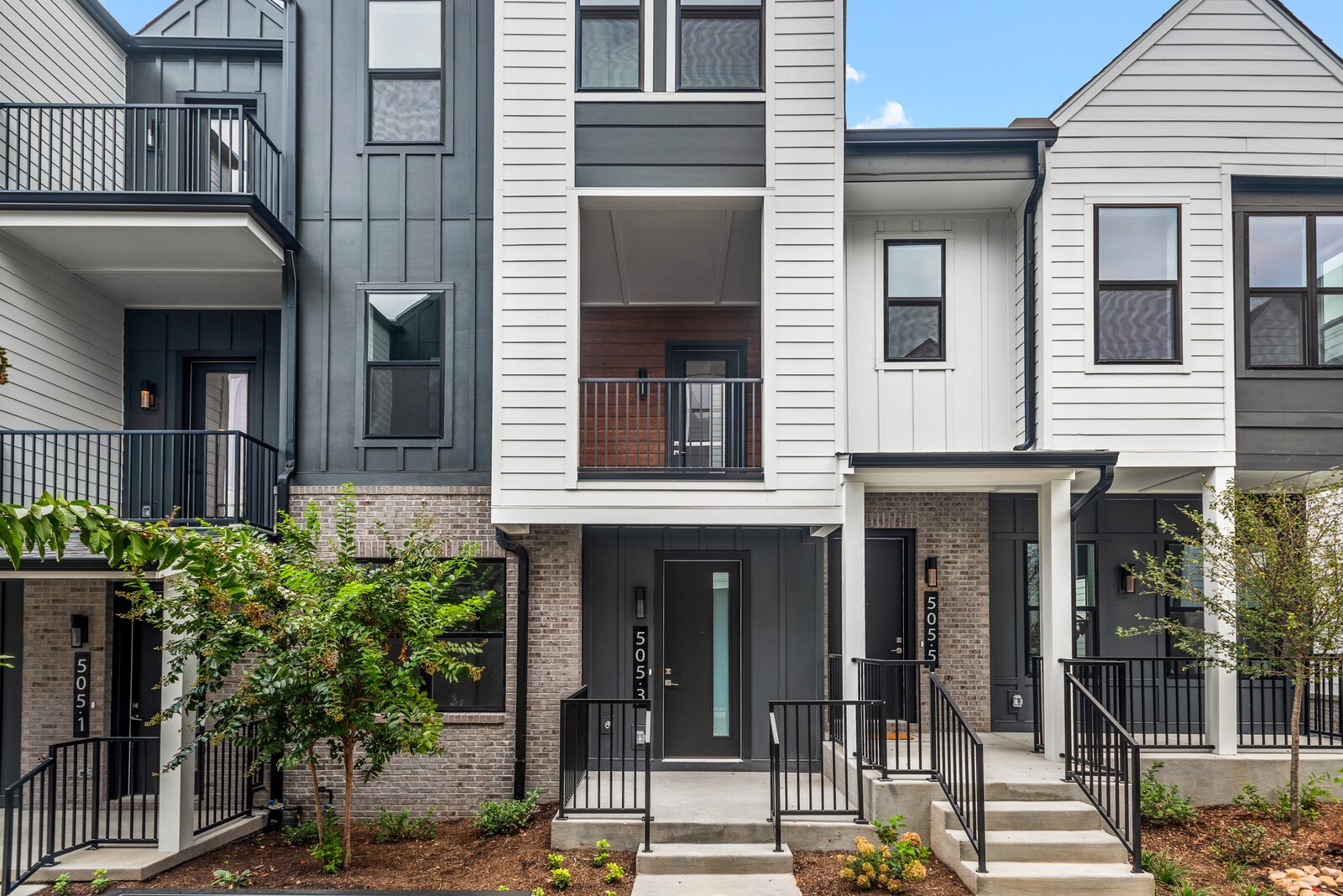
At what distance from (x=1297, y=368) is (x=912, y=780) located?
5.81 m

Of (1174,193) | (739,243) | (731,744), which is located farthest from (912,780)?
(1174,193)

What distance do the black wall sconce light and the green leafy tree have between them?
2.39 metres

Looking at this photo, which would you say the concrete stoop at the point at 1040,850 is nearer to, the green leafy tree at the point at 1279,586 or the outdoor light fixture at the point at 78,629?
the green leafy tree at the point at 1279,586

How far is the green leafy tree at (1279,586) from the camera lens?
7922 millimetres

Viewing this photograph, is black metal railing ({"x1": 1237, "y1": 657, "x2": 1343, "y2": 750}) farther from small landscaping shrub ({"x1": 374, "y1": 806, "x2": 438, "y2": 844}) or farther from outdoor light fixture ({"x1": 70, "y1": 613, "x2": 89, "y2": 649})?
outdoor light fixture ({"x1": 70, "y1": 613, "x2": 89, "y2": 649})

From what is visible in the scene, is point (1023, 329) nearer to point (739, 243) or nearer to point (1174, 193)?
point (1174, 193)

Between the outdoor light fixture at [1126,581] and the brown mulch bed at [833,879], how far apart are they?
4736 millimetres

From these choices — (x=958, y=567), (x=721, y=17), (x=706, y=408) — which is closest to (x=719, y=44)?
(x=721, y=17)

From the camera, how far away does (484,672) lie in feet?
31.0

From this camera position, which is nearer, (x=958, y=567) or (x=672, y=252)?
(x=672, y=252)

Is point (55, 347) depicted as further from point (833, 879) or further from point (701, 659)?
point (833, 879)

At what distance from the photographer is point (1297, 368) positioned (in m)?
9.38

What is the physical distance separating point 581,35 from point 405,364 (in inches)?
147

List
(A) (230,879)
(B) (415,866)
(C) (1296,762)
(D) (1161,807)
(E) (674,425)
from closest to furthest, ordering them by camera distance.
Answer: (A) (230,879)
(B) (415,866)
(C) (1296,762)
(D) (1161,807)
(E) (674,425)
